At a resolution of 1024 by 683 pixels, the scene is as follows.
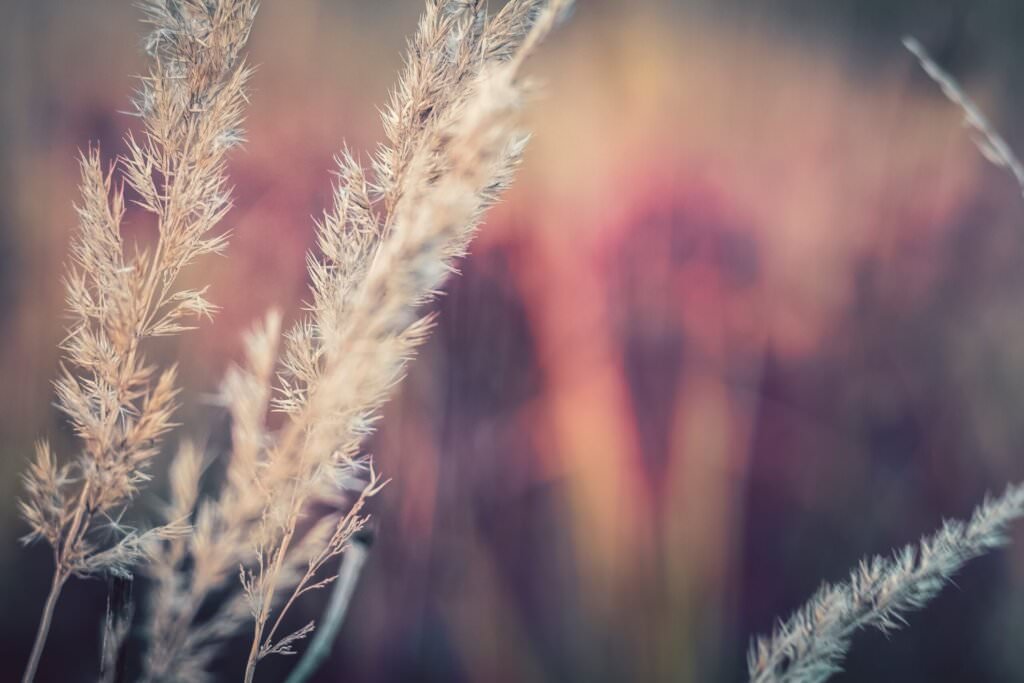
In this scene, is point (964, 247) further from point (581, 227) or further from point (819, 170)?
point (581, 227)

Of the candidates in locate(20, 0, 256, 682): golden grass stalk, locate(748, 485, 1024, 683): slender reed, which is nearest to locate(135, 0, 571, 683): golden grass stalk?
locate(20, 0, 256, 682): golden grass stalk

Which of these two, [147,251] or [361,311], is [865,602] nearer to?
[361,311]

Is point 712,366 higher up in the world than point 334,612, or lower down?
higher up

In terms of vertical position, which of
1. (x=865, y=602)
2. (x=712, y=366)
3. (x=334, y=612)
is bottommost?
(x=334, y=612)

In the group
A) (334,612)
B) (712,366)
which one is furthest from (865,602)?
(334,612)

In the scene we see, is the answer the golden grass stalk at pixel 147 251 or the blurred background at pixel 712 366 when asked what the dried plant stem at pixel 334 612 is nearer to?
the blurred background at pixel 712 366

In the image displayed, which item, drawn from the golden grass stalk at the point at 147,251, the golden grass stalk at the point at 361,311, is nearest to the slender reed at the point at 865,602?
the golden grass stalk at the point at 361,311

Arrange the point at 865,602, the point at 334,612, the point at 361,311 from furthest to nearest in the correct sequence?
the point at 334,612, the point at 865,602, the point at 361,311

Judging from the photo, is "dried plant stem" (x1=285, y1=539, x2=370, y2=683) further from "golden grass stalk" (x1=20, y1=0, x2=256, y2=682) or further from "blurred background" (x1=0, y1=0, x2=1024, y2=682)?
"golden grass stalk" (x1=20, y1=0, x2=256, y2=682)

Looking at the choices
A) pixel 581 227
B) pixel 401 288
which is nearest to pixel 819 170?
pixel 581 227
